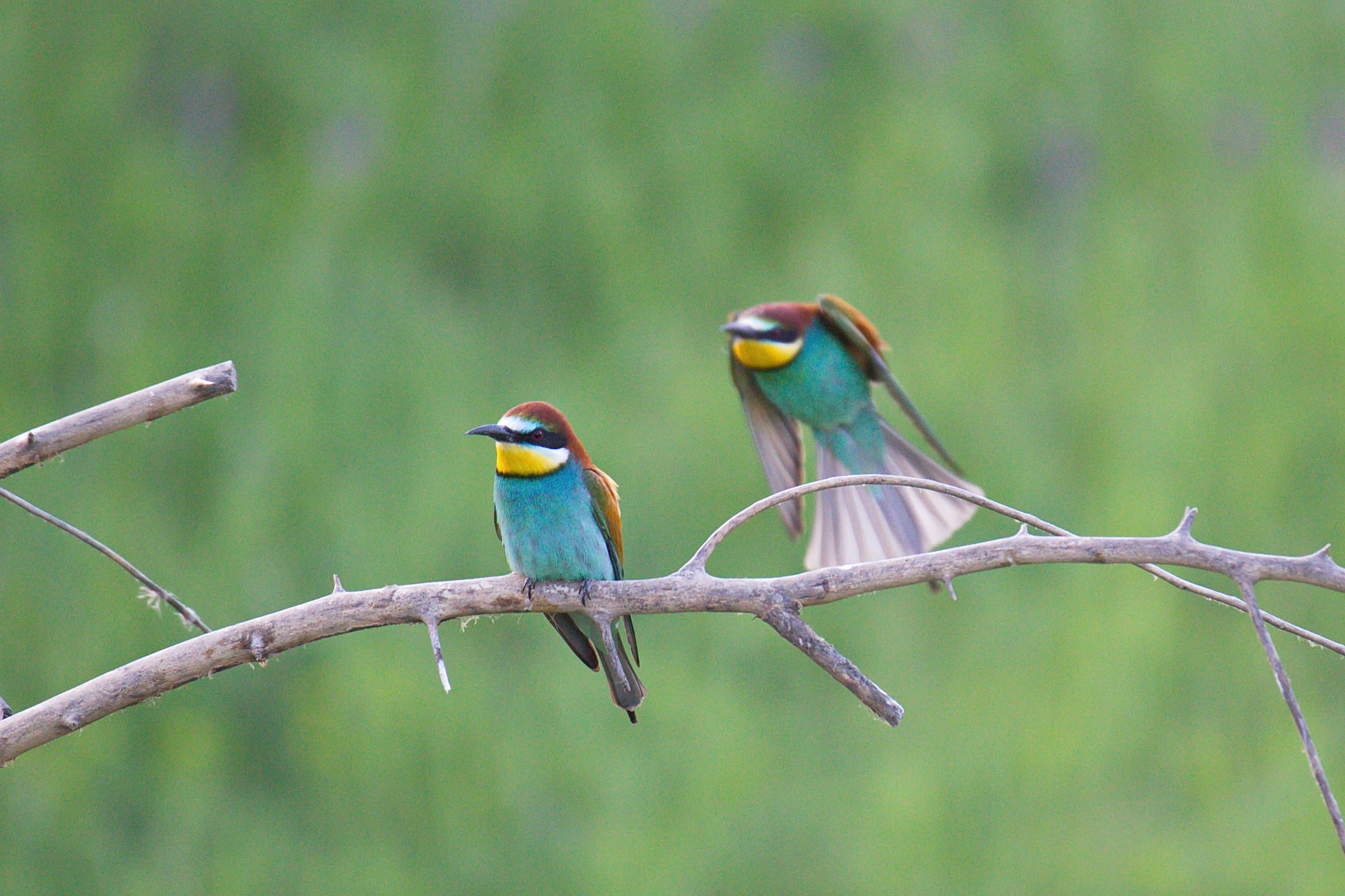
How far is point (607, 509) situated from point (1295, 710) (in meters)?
1.06

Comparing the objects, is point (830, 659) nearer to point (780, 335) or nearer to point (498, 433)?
point (498, 433)

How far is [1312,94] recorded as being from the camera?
4875mm

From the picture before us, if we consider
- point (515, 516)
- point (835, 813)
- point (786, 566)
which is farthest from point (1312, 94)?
point (515, 516)

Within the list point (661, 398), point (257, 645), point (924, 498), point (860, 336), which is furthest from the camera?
point (661, 398)

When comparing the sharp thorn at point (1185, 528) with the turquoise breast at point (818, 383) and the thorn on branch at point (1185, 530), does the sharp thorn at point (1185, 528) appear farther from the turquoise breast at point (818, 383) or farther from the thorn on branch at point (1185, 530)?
the turquoise breast at point (818, 383)

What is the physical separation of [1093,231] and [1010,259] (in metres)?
0.36

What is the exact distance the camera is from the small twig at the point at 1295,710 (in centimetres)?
94

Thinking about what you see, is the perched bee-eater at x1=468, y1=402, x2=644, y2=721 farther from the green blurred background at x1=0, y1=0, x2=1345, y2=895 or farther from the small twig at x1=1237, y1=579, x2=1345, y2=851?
the green blurred background at x1=0, y1=0, x2=1345, y2=895

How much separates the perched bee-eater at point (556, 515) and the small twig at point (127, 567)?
0.49 meters

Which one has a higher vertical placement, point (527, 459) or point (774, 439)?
point (527, 459)

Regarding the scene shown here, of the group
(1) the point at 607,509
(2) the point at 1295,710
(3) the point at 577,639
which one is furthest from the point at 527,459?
(2) the point at 1295,710

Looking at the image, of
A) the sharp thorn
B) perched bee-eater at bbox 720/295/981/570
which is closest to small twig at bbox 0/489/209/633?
the sharp thorn

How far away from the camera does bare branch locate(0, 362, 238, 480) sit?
3.64ft

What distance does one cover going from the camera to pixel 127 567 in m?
1.18
